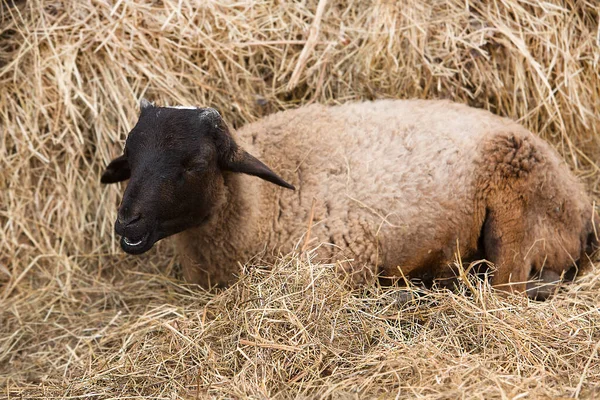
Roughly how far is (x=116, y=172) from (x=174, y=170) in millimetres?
721

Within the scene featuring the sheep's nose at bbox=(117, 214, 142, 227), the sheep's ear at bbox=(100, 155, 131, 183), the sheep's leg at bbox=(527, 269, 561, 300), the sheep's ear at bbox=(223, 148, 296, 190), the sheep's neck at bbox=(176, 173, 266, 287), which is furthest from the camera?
the sheep's leg at bbox=(527, 269, 561, 300)

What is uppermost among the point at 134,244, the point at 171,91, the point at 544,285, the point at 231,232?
the point at 171,91

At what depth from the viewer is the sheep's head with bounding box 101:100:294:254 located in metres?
3.60

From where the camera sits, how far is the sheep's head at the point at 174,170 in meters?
3.60

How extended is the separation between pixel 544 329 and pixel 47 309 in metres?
2.93

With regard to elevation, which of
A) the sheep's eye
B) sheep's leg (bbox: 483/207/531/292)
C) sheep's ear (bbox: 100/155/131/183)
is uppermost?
the sheep's eye

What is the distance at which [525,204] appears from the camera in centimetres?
432

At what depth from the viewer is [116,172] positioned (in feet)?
13.9

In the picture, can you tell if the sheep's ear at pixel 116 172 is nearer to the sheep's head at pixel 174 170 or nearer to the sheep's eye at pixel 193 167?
the sheep's head at pixel 174 170

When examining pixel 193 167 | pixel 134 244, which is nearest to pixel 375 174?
pixel 193 167

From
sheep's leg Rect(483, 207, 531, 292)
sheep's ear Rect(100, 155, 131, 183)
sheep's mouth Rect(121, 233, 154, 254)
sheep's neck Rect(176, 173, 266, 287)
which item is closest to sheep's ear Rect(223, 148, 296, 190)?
sheep's neck Rect(176, 173, 266, 287)

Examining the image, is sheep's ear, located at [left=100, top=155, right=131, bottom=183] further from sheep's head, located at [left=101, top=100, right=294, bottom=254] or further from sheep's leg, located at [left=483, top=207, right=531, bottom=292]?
sheep's leg, located at [left=483, top=207, right=531, bottom=292]

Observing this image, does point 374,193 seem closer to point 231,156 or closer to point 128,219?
point 231,156

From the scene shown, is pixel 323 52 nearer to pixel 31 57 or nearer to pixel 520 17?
pixel 520 17
